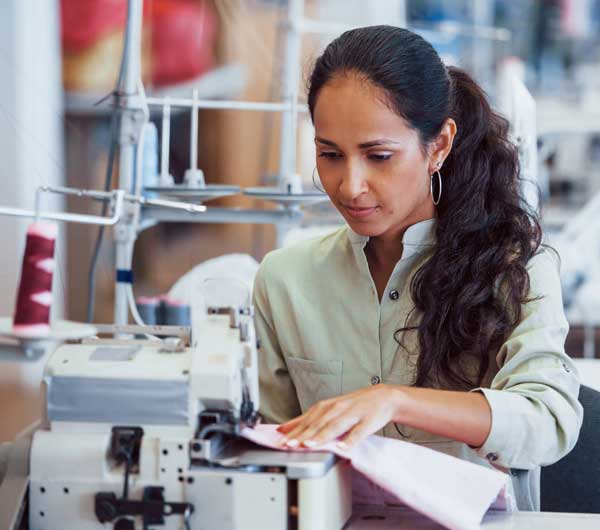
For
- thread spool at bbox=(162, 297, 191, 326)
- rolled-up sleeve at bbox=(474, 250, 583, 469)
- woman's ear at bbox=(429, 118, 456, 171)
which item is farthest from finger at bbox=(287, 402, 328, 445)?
thread spool at bbox=(162, 297, 191, 326)

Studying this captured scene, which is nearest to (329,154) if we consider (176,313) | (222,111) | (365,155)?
(365,155)

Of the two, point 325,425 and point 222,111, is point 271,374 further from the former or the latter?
point 222,111

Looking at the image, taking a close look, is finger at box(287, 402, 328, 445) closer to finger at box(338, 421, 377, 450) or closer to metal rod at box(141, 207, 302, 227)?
finger at box(338, 421, 377, 450)

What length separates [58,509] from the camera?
97 cm

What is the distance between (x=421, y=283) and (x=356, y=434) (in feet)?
1.16

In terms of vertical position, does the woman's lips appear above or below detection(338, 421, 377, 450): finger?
above

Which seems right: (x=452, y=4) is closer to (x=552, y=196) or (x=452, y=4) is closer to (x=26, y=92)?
(x=552, y=196)

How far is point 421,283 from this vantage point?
1312 millimetres

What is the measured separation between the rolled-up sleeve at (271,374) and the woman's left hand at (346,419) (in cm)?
35

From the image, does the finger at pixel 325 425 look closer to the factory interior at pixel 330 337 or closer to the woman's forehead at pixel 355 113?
the factory interior at pixel 330 337

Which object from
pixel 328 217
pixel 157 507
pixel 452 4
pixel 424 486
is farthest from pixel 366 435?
pixel 452 4

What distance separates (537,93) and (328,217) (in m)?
2.22

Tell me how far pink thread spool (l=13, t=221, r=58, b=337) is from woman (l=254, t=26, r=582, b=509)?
0.29 metres

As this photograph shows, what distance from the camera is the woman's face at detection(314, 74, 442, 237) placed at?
1188 millimetres
